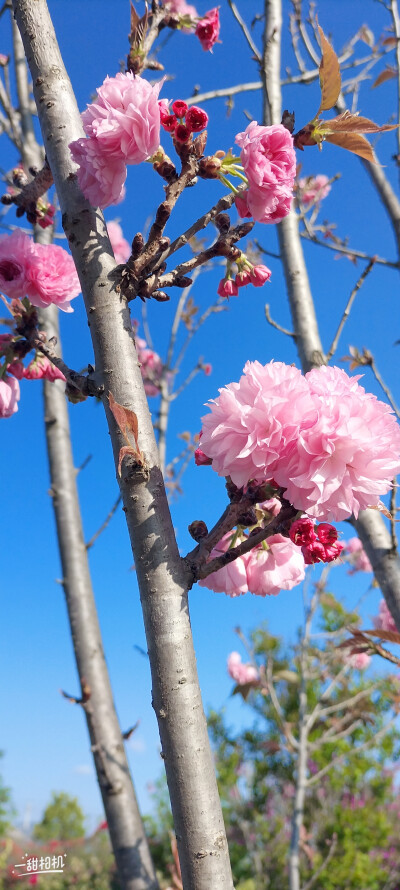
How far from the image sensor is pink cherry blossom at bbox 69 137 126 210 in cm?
106

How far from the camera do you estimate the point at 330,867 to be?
291 inches

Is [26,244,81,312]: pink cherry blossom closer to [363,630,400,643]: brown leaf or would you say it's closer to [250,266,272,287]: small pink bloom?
[250,266,272,287]: small pink bloom

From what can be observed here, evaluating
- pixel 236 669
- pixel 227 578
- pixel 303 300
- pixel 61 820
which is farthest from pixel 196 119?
pixel 61 820

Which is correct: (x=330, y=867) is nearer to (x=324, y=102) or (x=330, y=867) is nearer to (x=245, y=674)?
(x=245, y=674)

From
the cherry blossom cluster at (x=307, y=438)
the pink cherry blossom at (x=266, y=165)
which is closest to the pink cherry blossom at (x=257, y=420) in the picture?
the cherry blossom cluster at (x=307, y=438)

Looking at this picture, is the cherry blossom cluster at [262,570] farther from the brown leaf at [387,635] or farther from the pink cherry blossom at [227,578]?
the brown leaf at [387,635]

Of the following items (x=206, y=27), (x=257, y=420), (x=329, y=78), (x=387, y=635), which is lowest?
(x=387, y=635)

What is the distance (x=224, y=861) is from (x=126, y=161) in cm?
115

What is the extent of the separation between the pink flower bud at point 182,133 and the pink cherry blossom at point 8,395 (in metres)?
0.70

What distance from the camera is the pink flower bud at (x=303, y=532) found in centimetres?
89

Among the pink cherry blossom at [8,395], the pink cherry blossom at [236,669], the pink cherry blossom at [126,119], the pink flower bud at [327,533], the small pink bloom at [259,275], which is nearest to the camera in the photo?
the pink flower bud at [327,533]

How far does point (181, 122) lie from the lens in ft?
3.50

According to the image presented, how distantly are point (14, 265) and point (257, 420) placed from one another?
2.70 ft

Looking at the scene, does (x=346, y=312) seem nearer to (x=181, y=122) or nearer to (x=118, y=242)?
(x=181, y=122)
